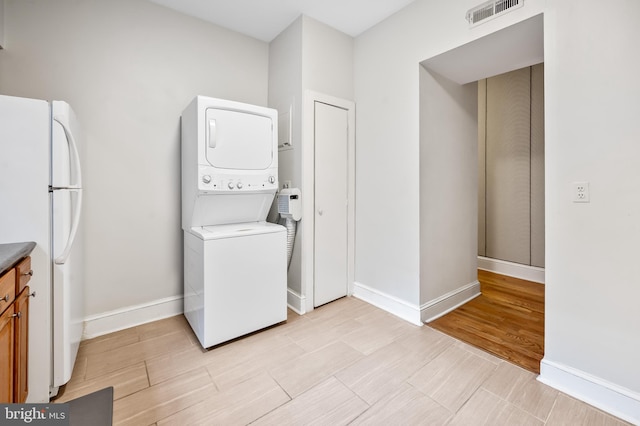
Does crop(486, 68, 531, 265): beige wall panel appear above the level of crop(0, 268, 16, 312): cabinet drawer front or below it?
above

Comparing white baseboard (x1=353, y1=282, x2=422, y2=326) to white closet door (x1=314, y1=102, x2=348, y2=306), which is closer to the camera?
white baseboard (x1=353, y1=282, x2=422, y2=326)

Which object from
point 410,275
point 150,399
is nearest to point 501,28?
point 410,275

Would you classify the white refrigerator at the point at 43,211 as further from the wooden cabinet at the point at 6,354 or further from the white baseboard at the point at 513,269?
the white baseboard at the point at 513,269

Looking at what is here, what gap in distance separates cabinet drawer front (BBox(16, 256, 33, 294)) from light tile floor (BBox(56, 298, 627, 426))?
78 cm

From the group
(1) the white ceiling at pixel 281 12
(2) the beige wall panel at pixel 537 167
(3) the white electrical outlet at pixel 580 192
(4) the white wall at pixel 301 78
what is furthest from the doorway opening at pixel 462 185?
(3) the white electrical outlet at pixel 580 192

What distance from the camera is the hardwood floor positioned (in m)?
2.07

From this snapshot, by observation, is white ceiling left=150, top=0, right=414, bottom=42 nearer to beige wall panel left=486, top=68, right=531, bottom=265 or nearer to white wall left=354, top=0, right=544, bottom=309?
white wall left=354, top=0, right=544, bottom=309

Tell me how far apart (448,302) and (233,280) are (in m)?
2.05

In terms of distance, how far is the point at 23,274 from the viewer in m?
1.29

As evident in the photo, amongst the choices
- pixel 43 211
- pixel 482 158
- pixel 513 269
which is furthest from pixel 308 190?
pixel 513 269

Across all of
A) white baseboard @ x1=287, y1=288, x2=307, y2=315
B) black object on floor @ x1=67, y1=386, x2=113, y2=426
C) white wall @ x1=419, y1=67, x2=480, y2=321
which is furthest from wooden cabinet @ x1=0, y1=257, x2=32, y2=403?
white wall @ x1=419, y1=67, x2=480, y2=321

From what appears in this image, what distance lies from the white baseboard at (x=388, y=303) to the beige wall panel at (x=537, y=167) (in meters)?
2.20

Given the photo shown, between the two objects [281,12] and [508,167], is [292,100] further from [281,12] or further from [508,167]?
[508,167]

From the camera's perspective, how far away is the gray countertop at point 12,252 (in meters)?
1.06
